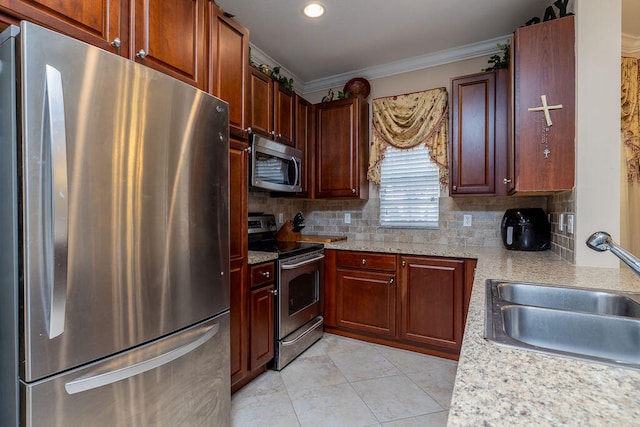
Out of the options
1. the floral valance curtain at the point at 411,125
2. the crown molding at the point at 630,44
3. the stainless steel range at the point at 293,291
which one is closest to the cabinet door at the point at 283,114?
the stainless steel range at the point at 293,291

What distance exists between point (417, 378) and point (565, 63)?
2129 mm

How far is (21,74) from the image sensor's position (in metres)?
0.82

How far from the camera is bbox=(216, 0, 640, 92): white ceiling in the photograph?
2188 millimetres

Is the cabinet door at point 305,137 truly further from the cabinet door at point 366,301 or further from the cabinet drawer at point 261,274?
the cabinet drawer at point 261,274

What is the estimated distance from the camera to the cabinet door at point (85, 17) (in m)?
0.98

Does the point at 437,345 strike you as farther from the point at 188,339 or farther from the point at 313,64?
the point at 313,64

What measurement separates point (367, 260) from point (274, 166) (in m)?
1.10

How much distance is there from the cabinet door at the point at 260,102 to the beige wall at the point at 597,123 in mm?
1958

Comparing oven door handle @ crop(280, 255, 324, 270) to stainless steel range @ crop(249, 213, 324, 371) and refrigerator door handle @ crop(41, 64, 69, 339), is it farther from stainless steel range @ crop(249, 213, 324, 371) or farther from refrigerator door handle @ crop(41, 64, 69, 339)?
refrigerator door handle @ crop(41, 64, 69, 339)

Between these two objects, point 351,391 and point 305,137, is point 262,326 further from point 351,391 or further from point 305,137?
point 305,137

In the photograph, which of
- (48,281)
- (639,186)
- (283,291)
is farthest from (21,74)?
(639,186)

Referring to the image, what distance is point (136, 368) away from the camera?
41.1 inches

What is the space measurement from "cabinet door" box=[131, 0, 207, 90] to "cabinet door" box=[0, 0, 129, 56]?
0.06m

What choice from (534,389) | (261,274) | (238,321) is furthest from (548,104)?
(238,321)
